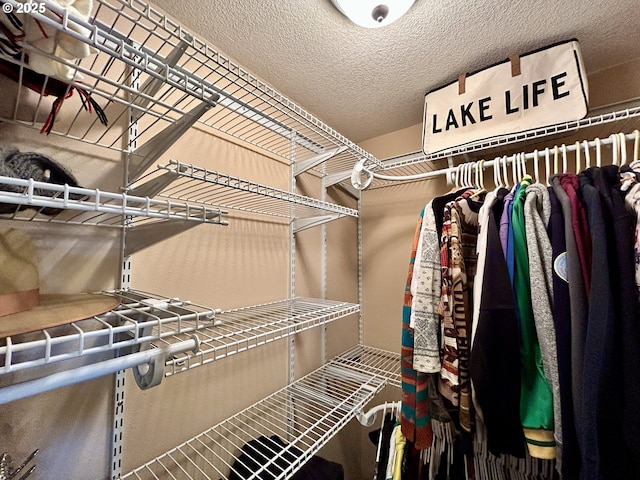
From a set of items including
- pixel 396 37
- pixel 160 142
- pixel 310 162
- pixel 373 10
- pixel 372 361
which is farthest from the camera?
pixel 372 361

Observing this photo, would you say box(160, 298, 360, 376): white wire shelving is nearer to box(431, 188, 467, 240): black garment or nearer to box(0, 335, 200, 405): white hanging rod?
box(0, 335, 200, 405): white hanging rod

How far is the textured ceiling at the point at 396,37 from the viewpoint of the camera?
2.40 ft

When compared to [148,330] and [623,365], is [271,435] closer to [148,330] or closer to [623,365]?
[148,330]

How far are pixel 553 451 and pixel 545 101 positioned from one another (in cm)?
102

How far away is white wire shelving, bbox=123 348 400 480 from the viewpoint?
0.69 m

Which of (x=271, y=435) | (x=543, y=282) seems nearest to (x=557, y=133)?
(x=543, y=282)

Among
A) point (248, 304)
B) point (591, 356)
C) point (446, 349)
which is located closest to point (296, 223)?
point (248, 304)

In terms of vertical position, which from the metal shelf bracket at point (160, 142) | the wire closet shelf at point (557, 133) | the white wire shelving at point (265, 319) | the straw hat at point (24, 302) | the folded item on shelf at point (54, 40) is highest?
the wire closet shelf at point (557, 133)

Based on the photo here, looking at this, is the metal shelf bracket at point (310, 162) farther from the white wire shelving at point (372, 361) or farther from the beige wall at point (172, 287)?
the white wire shelving at point (372, 361)

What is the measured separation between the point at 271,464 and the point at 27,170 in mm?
949

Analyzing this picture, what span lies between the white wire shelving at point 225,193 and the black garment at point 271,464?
2.58 feet

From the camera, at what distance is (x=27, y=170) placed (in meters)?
0.39

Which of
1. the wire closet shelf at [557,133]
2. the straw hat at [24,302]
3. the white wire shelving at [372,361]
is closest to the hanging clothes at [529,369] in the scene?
the wire closet shelf at [557,133]

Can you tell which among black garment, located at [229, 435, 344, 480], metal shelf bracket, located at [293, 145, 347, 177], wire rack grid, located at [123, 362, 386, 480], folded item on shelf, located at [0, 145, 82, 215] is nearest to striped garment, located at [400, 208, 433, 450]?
wire rack grid, located at [123, 362, 386, 480]
